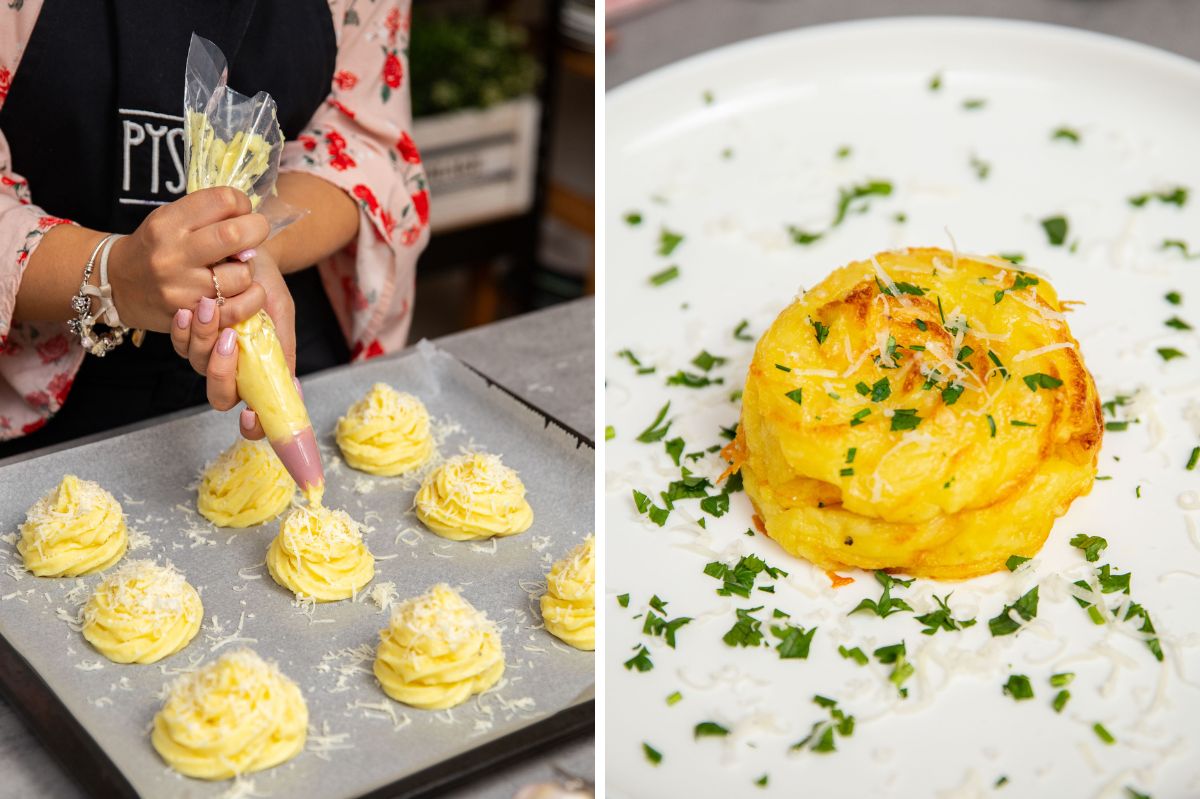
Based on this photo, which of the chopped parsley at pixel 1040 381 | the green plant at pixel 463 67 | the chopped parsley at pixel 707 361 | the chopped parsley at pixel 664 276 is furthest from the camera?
the green plant at pixel 463 67

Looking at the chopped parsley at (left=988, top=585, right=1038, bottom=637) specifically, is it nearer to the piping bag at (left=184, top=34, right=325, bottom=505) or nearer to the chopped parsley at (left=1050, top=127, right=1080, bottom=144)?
the piping bag at (left=184, top=34, right=325, bottom=505)

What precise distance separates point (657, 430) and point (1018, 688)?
2.43 ft

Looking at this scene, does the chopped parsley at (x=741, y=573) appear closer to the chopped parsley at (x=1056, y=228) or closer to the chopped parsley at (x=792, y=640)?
the chopped parsley at (x=792, y=640)

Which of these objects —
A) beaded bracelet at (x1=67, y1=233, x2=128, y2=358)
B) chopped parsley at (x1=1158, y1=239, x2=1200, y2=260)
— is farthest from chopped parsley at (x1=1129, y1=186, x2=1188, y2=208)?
beaded bracelet at (x1=67, y1=233, x2=128, y2=358)

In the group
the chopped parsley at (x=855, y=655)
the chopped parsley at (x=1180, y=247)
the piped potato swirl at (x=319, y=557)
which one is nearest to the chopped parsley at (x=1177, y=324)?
the chopped parsley at (x=1180, y=247)

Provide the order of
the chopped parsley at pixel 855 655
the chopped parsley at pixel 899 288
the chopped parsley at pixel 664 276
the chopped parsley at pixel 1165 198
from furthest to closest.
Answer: the chopped parsley at pixel 1165 198
the chopped parsley at pixel 664 276
the chopped parsley at pixel 899 288
the chopped parsley at pixel 855 655

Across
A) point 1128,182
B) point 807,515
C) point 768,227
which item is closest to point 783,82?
point 768,227

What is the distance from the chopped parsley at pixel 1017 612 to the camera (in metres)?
1.69

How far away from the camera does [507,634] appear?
1746mm

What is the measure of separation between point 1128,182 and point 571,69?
7.68ft

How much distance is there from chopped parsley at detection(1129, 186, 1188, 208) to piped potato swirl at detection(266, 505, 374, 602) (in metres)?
1.81

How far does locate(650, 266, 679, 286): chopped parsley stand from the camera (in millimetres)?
2406

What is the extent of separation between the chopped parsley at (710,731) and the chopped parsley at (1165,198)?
1.62 m

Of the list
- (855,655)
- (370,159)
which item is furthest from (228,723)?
(370,159)
